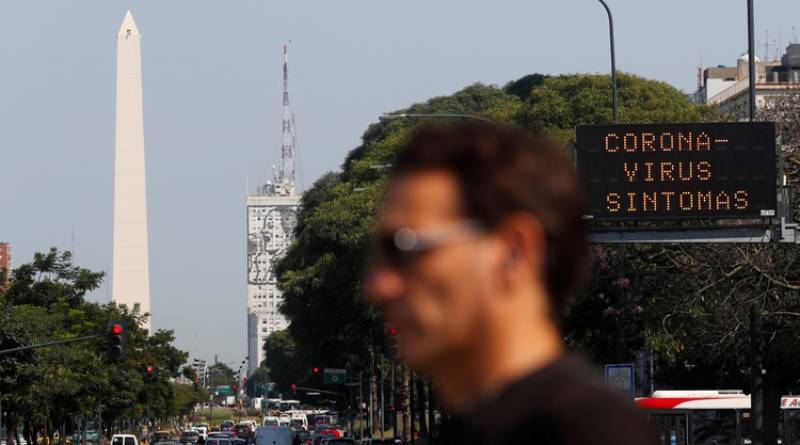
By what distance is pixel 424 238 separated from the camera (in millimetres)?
2340

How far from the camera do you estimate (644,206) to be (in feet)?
92.9

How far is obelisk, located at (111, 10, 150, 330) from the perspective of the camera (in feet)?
286

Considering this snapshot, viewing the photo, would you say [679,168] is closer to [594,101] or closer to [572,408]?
[572,408]

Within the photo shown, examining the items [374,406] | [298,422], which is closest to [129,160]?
[298,422]

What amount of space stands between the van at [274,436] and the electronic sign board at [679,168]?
40686 millimetres

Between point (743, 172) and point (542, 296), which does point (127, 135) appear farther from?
point (542, 296)

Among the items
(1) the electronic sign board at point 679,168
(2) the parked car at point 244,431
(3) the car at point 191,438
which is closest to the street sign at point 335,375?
(2) the parked car at point 244,431

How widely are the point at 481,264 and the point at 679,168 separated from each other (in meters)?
26.1

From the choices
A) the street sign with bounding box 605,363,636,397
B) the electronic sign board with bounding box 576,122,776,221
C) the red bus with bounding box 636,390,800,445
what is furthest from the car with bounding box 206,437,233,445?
the electronic sign board with bounding box 576,122,776,221

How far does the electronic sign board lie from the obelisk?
61185mm

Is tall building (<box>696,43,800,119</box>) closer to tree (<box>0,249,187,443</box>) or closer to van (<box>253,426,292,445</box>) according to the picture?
tree (<box>0,249,187,443</box>)

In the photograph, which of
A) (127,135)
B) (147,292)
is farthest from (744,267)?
(147,292)

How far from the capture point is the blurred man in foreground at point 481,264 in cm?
234

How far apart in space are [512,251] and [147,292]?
310ft
